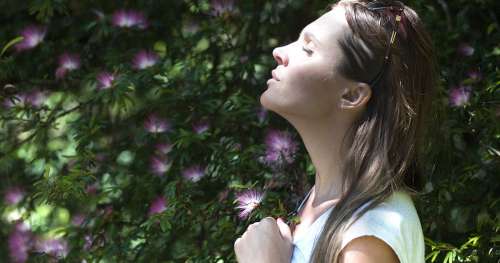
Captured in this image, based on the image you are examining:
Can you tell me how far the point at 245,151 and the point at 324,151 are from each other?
102 cm

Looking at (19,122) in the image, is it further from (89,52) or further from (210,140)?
(210,140)

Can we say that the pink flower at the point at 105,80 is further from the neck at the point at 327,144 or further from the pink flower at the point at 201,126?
the neck at the point at 327,144

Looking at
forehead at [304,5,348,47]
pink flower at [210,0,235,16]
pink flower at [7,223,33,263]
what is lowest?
pink flower at [7,223,33,263]

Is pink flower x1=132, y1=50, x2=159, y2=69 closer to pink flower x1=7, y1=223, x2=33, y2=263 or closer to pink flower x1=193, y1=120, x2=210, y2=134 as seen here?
pink flower x1=193, y1=120, x2=210, y2=134

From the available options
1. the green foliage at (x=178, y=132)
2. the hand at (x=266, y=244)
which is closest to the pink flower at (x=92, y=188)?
the green foliage at (x=178, y=132)

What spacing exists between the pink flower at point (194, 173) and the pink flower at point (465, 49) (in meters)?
0.83

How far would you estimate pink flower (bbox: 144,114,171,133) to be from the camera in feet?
9.18

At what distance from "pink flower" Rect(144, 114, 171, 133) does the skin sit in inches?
49.3

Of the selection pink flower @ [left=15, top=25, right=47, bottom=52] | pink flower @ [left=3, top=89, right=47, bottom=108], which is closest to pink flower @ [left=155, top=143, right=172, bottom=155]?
pink flower @ [left=3, top=89, right=47, bottom=108]

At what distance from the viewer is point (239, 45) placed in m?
3.02

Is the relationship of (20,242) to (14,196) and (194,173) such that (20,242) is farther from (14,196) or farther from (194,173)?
(194,173)

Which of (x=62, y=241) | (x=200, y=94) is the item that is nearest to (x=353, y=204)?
(x=200, y=94)

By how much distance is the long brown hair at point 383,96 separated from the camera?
152 cm

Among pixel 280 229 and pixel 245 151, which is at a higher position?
pixel 280 229
